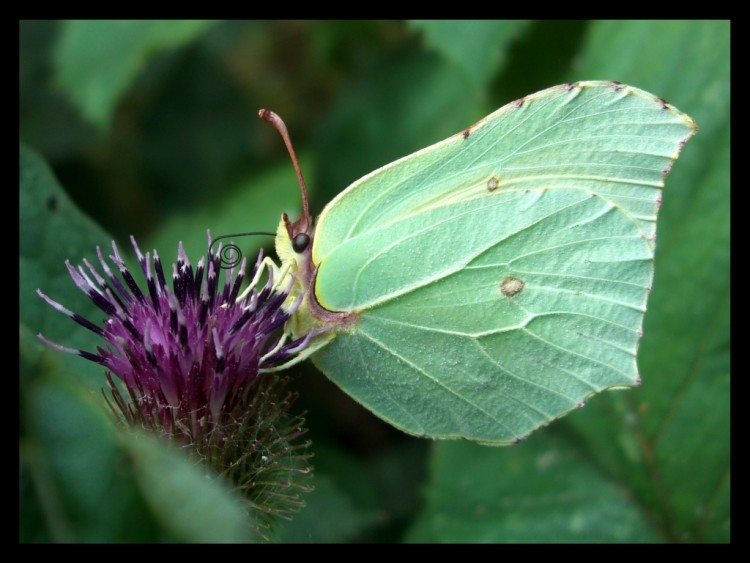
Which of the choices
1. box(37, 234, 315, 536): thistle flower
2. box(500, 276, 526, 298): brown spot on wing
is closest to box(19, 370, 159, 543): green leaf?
box(37, 234, 315, 536): thistle flower

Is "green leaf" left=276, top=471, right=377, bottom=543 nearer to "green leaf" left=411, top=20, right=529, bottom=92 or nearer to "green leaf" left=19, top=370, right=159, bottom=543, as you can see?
"green leaf" left=19, top=370, right=159, bottom=543

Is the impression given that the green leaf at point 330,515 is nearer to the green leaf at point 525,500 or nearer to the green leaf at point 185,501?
the green leaf at point 525,500

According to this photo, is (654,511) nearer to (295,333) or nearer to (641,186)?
(641,186)

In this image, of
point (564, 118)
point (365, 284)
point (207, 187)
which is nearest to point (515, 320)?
point (365, 284)

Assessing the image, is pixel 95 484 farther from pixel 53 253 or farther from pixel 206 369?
pixel 53 253

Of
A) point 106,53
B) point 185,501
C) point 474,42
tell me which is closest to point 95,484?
point 185,501
